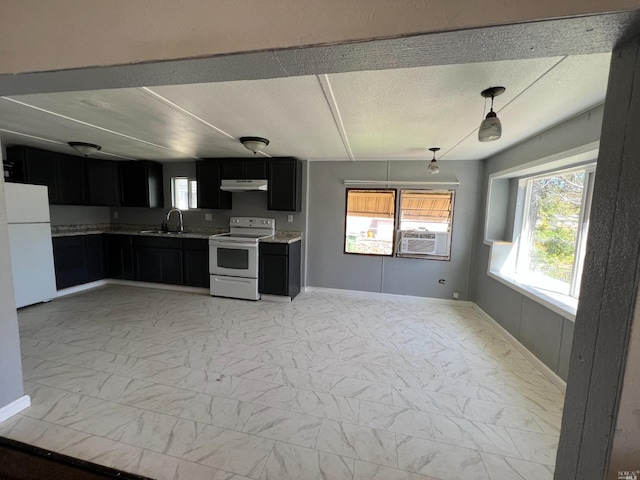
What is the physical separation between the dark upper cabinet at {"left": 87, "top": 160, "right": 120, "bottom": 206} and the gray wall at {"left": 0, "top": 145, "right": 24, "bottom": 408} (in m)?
3.35

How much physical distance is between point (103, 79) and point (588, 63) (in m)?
2.31

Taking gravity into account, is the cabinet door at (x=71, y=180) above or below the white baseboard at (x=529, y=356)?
above

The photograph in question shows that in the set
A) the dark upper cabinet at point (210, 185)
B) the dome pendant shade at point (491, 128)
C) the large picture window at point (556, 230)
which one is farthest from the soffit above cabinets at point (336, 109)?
the dark upper cabinet at point (210, 185)

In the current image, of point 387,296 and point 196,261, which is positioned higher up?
point 196,261

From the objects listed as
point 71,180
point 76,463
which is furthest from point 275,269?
point 71,180

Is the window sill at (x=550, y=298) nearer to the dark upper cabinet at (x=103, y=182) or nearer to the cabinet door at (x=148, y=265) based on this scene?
the cabinet door at (x=148, y=265)

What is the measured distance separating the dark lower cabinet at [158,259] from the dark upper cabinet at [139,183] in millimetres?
668

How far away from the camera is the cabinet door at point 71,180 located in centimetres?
395

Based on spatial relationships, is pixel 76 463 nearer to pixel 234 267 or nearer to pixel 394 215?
pixel 234 267

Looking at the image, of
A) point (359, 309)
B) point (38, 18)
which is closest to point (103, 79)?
point (38, 18)

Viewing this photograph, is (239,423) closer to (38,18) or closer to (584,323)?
(584,323)

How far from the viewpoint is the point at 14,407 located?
1.64 meters

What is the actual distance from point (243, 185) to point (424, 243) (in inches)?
115

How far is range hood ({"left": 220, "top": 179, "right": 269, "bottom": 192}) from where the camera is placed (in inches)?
157
